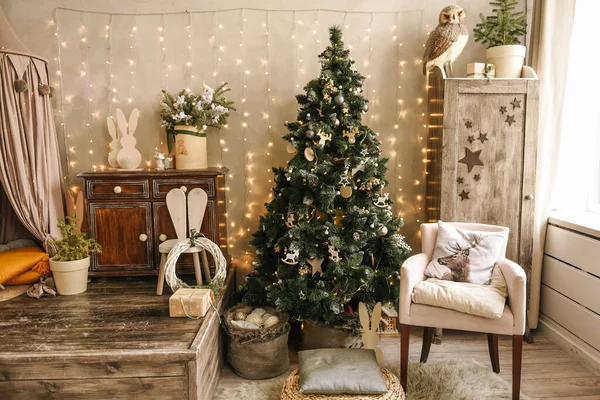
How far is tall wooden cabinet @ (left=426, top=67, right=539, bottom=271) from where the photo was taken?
294cm

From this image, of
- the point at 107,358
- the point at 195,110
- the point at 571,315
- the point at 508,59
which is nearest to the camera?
the point at 107,358

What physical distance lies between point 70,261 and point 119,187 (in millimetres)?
555

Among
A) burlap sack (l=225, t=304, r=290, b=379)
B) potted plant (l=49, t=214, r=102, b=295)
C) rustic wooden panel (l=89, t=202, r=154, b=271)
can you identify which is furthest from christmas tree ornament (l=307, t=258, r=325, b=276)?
potted plant (l=49, t=214, r=102, b=295)

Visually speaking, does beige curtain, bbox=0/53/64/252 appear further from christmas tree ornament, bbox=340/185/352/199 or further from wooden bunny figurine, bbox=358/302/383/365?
wooden bunny figurine, bbox=358/302/383/365

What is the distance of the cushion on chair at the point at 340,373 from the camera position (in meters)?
2.01

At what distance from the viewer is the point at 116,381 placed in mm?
1995

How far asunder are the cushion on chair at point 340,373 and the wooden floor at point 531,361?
0.61m

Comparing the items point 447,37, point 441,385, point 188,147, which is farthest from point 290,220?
point 447,37

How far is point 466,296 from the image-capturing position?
2.29 metres

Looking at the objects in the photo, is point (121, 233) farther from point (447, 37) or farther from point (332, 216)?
point (447, 37)

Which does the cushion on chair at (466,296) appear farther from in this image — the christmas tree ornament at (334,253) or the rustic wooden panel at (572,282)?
the rustic wooden panel at (572,282)

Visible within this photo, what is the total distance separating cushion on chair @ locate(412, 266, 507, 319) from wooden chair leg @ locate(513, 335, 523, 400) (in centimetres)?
17

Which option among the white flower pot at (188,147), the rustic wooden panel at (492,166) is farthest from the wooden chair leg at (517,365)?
the white flower pot at (188,147)

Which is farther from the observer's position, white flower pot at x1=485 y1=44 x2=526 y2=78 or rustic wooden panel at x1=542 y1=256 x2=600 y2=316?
white flower pot at x1=485 y1=44 x2=526 y2=78
